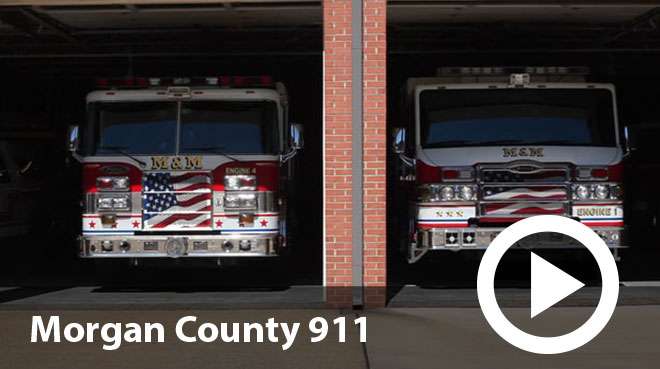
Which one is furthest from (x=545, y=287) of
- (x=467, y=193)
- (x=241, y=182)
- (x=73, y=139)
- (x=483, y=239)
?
(x=73, y=139)

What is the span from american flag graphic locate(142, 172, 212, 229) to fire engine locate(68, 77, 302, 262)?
1 cm

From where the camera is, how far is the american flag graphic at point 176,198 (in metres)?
12.1

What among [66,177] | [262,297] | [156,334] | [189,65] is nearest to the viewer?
[156,334]

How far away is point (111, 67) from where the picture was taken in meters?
21.6

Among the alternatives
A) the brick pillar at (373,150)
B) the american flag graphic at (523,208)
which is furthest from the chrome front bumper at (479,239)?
the brick pillar at (373,150)

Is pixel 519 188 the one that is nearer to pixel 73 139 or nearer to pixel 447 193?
pixel 447 193

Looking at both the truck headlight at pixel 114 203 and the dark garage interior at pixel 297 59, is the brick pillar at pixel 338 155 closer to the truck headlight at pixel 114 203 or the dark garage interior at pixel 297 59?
the dark garage interior at pixel 297 59

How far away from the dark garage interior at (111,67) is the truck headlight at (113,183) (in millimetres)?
2020

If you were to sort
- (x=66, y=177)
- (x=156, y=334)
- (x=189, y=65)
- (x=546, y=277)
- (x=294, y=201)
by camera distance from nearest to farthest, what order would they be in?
1. (x=156, y=334)
2. (x=546, y=277)
3. (x=294, y=201)
4. (x=66, y=177)
5. (x=189, y=65)

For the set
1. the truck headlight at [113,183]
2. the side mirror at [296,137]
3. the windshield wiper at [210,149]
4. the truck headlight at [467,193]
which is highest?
the side mirror at [296,137]

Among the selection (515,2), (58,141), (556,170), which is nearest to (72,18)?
(58,141)

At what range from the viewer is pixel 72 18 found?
50.4 ft

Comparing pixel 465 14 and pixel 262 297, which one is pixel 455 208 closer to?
pixel 262 297

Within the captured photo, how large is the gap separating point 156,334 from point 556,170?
17.6 ft
